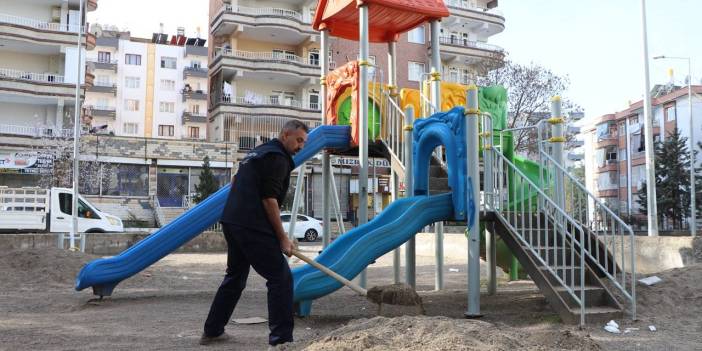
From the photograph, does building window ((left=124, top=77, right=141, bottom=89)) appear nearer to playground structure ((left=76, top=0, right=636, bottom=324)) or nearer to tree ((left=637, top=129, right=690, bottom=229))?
tree ((left=637, top=129, right=690, bottom=229))

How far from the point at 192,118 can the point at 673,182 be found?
3928cm

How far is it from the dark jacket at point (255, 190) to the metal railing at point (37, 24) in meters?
34.0

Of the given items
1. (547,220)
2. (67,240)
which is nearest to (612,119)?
(67,240)

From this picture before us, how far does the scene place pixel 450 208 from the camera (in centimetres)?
743

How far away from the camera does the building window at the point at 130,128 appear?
194 feet

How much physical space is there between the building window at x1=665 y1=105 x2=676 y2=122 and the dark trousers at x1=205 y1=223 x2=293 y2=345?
54.8 metres

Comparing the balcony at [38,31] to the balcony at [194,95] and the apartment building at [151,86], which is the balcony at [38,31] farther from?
the apartment building at [151,86]

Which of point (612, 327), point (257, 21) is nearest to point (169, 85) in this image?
point (257, 21)

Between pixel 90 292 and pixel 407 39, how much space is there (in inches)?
1474

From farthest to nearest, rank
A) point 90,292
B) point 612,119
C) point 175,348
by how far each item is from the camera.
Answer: point 612,119 → point 90,292 → point 175,348

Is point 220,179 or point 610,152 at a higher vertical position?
point 610,152

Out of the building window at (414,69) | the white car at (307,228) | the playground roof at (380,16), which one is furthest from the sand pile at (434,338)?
the building window at (414,69)

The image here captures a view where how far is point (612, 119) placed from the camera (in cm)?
6612

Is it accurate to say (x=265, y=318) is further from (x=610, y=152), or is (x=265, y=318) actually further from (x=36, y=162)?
(x=610, y=152)
